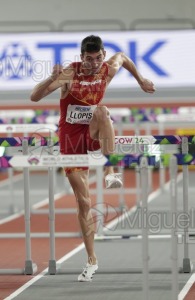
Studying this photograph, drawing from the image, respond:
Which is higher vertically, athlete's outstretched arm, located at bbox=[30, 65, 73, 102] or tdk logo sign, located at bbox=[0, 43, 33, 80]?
tdk logo sign, located at bbox=[0, 43, 33, 80]

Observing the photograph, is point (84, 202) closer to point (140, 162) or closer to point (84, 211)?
point (84, 211)

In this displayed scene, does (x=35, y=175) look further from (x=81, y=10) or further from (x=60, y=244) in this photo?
(x=60, y=244)

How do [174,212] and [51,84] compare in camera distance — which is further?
[51,84]

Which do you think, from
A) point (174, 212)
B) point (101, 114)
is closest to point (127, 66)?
point (101, 114)

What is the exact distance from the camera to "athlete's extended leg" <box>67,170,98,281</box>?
7211 mm

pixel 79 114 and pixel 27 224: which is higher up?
pixel 79 114

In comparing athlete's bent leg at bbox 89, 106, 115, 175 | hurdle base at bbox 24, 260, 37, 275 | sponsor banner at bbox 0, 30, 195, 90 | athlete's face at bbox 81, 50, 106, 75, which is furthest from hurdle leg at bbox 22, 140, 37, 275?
sponsor banner at bbox 0, 30, 195, 90

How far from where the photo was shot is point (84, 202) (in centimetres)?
727

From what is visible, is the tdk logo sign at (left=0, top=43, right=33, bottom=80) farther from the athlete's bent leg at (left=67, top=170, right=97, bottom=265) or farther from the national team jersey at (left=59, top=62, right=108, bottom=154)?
the athlete's bent leg at (left=67, top=170, right=97, bottom=265)

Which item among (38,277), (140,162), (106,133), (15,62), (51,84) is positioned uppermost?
(15,62)

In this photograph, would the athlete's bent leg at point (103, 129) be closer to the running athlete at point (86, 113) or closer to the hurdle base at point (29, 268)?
the running athlete at point (86, 113)

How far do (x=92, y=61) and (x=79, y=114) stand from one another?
0.44 meters

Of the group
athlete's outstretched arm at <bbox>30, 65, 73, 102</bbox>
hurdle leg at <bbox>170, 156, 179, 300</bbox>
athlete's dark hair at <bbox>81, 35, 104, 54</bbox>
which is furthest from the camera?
athlete's dark hair at <bbox>81, 35, 104, 54</bbox>

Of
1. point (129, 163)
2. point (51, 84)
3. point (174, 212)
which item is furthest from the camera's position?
point (51, 84)
